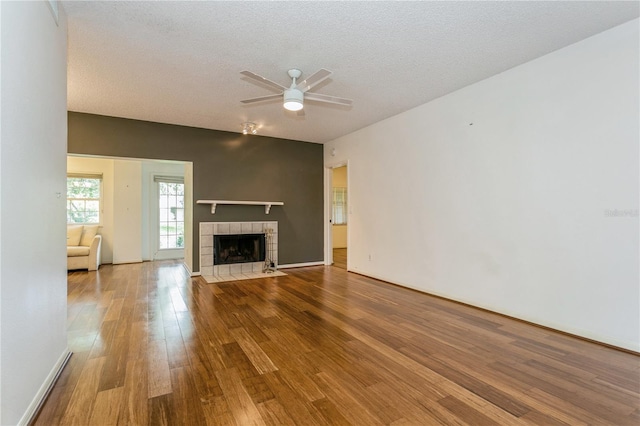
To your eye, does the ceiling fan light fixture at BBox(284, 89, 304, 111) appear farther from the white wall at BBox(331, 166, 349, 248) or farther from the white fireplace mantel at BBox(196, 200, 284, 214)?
the white wall at BBox(331, 166, 349, 248)

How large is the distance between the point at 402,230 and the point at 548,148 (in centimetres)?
217

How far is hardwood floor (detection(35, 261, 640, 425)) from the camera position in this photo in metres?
1.72

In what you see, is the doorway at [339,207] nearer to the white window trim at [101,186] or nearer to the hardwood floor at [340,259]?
the hardwood floor at [340,259]

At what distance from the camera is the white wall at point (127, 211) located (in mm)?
Result: 6684

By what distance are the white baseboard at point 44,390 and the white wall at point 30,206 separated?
1 cm

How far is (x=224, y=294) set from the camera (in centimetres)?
423

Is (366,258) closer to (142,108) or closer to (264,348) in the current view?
(264,348)

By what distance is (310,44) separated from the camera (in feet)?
9.16

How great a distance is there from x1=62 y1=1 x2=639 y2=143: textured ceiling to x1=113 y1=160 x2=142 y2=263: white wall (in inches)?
111

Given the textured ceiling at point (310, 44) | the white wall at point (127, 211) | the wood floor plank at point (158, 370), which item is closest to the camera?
the wood floor plank at point (158, 370)

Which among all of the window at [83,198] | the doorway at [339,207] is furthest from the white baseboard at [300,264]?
the window at [83,198]

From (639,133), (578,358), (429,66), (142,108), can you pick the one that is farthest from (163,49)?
(578,358)

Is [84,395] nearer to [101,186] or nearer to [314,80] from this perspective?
[314,80]

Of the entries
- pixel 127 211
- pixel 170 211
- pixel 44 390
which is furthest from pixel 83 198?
pixel 44 390
